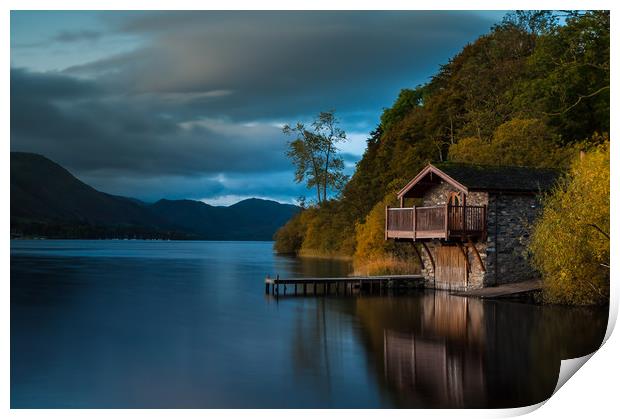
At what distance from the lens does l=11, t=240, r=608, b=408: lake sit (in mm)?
13266

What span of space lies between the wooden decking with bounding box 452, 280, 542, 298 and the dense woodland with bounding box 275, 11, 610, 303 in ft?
2.85

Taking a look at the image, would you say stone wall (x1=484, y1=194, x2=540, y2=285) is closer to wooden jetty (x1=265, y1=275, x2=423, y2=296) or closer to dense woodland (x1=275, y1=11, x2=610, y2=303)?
dense woodland (x1=275, y1=11, x2=610, y2=303)

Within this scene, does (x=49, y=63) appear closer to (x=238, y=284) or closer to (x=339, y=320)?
(x=238, y=284)

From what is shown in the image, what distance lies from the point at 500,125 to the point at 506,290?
1376 centimetres

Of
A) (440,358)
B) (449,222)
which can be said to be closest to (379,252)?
(449,222)

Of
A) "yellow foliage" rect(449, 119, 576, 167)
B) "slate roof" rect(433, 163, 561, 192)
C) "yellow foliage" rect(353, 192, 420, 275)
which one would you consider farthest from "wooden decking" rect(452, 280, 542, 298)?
"yellow foliage" rect(449, 119, 576, 167)

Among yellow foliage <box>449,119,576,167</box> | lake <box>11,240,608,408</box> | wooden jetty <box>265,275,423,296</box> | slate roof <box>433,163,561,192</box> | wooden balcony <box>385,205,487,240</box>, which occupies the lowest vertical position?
lake <box>11,240,608,408</box>

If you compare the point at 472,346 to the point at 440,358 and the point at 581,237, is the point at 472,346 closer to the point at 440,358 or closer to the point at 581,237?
the point at 440,358

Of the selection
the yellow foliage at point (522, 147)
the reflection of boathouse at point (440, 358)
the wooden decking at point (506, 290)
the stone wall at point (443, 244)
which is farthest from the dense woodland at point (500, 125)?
the reflection of boathouse at point (440, 358)

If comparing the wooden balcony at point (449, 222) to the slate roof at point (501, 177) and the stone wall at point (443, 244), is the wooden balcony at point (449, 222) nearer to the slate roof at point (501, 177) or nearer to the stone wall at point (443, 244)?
the stone wall at point (443, 244)

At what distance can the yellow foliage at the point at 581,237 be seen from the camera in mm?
19172

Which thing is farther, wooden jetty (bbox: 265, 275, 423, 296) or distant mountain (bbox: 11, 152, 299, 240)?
distant mountain (bbox: 11, 152, 299, 240)

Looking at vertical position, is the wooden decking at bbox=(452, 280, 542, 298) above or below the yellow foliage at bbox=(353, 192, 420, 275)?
below
